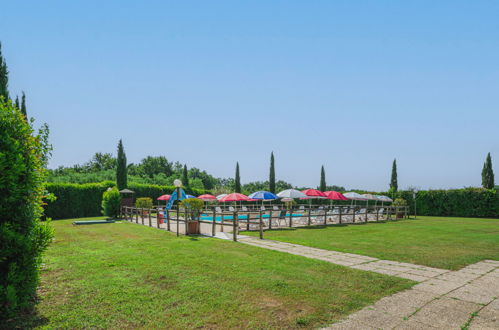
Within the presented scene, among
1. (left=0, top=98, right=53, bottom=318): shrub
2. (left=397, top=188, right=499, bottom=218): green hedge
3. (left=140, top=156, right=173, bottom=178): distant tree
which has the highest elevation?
(left=140, top=156, right=173, bottom=178): distant tree

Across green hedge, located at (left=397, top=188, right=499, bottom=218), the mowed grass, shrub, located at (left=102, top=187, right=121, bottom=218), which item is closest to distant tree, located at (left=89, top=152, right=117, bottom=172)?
shrub, located at (left=102, top=187, right=121, bottom=218)

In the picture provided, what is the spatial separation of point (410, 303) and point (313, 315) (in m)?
1.50

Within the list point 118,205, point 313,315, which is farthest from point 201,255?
point 118,205

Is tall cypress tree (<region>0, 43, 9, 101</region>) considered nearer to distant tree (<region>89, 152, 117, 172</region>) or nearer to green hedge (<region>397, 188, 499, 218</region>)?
green hedge (<region>397, 188, 499, 218</region>)

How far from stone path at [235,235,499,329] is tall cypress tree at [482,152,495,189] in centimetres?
3220

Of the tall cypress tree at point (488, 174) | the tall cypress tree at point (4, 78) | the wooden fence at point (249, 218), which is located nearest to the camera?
the wooden fence at point (249, 218)

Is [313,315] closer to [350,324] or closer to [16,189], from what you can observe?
[350,324]

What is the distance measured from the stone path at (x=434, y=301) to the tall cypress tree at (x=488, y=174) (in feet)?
106

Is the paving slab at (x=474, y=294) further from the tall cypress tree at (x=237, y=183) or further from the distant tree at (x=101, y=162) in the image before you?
the distant tree at (x=101, y=162)

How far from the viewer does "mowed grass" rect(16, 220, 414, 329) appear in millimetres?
3592

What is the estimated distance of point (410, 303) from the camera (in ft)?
13.8

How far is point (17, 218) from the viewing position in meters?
3.55

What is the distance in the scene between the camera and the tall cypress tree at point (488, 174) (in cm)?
3225

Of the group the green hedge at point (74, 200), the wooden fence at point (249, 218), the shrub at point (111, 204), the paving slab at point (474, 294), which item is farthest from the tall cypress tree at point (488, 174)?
the green hedge at point (74, 200)
